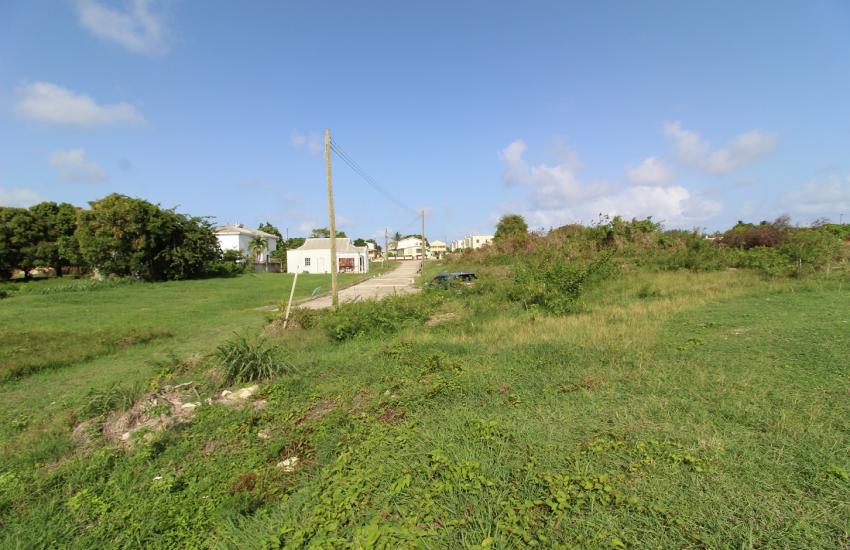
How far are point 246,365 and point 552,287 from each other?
8.14 m

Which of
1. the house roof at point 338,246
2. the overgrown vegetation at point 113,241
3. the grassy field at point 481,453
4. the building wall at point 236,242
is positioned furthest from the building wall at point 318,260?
the grassy field at point 481,453

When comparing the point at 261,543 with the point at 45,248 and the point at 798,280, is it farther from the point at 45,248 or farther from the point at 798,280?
the point at 45,248

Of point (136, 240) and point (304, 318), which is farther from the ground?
point (136, 240)

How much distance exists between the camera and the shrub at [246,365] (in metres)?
5.77

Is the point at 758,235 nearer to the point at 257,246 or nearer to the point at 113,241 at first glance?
the point at 113,241

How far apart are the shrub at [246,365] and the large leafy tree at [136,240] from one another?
28722 millimetres

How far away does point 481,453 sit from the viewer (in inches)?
126

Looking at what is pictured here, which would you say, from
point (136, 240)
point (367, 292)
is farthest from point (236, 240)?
point (367, 292)

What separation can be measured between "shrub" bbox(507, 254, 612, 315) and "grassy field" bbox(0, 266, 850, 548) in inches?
130

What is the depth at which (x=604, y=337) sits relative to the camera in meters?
6.67

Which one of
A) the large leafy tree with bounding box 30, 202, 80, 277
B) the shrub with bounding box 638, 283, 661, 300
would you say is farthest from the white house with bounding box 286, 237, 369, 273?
the shrub with bounding box 638, 283, 661, 300

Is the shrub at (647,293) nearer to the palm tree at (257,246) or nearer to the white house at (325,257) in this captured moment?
the white house at (325,257)

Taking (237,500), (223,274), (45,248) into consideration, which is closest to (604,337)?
(237,500)

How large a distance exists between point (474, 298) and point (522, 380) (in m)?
7.50
